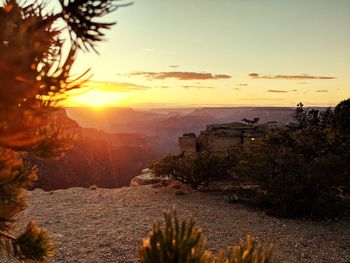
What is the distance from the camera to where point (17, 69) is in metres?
2.75

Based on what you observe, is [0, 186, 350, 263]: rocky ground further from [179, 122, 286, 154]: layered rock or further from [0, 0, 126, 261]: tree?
[179, 122, 286, 154]: layered rock

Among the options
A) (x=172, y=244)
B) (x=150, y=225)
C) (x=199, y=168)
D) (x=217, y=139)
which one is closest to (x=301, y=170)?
(x=199, y=168)

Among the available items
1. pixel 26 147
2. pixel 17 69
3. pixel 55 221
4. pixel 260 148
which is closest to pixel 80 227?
pixel 55 221

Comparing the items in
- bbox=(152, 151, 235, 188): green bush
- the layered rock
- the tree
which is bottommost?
bbox=(152, 151, 235, 188): green bush

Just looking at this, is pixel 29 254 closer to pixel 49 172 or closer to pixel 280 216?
pixel 280 216

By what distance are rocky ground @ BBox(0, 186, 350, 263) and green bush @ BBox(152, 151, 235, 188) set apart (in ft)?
3.73

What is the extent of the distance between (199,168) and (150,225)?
652 centimetres

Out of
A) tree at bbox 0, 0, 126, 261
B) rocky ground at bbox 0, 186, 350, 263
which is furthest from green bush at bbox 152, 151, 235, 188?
tree at bbox 0, 0, 126, 261

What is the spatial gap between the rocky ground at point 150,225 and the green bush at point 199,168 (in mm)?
1136

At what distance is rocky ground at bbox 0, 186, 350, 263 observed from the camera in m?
10.2

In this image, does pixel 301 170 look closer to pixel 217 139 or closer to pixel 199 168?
pixel 199 168

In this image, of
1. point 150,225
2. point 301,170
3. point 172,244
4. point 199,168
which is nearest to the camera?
point 172,244

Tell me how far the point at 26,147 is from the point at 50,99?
19.8 inches

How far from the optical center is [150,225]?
12.4 metres
